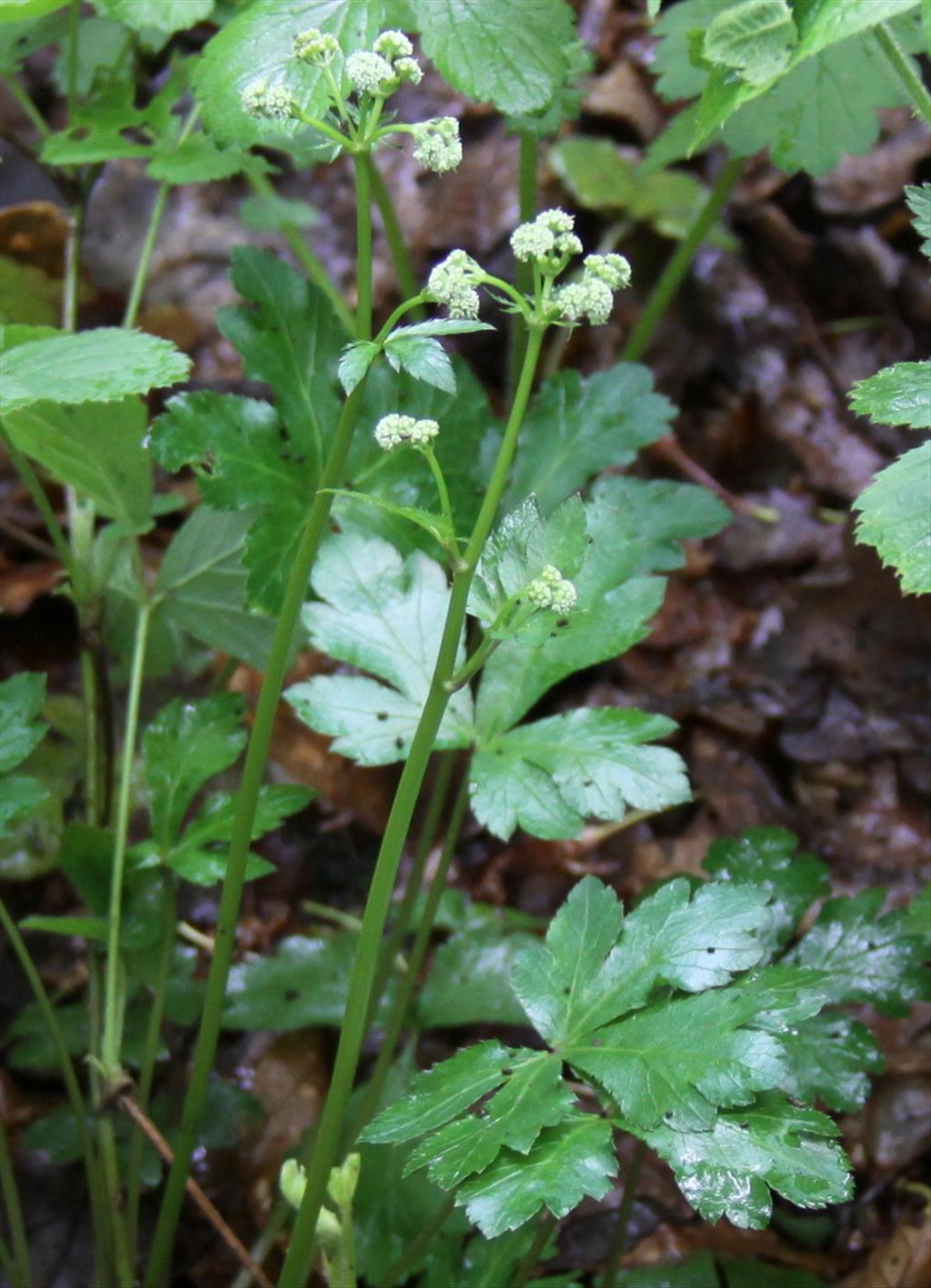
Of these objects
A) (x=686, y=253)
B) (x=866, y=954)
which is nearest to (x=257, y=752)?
(x=866, y=954)

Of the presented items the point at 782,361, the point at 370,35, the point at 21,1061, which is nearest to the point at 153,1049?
the point at 21,1061

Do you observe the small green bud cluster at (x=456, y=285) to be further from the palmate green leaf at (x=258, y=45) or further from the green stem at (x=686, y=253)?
the green stem at (x=686, y=253)

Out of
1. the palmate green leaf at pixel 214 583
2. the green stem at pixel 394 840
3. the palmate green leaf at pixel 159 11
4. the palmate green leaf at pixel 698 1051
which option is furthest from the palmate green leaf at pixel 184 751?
the palmate green leaf at pixel 159 11

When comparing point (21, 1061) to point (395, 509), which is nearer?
point (395, 509)

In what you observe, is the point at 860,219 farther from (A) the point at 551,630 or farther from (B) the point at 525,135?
(A) the point at 551,630

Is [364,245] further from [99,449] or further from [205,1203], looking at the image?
[205,1203]
